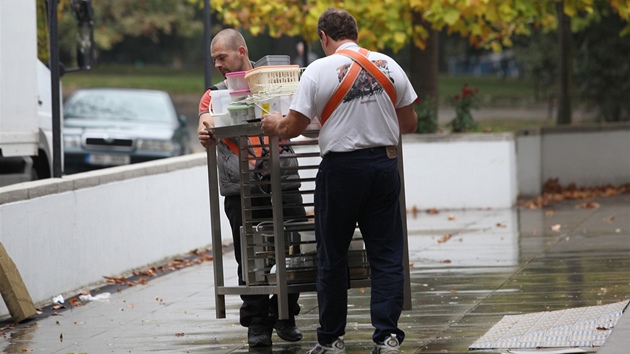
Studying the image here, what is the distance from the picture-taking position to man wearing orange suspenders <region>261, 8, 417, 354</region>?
22.0ft

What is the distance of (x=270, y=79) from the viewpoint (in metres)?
7.09

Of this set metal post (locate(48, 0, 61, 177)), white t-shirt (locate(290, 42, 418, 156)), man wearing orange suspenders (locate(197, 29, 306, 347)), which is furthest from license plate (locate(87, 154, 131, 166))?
white t-shirt (locate(290, 42, 418, 156))

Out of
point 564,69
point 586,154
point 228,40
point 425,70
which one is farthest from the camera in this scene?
point 564,69

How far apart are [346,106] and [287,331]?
174cm

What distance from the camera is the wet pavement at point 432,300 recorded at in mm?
7789

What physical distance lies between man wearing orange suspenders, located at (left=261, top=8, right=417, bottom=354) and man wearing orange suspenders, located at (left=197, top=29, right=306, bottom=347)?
1.86 feet

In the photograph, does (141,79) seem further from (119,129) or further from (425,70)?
(425,70)

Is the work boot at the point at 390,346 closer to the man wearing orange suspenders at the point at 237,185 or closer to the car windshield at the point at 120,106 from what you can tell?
the man wearing orange suspenders at the point at 237,185

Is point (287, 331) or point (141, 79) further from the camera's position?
point (141, 79)

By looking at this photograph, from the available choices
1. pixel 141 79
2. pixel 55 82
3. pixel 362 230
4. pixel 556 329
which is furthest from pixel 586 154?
pixel 141 79

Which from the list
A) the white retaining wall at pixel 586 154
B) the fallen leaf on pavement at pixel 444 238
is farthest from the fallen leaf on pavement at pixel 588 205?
the fallen leaf on pavement at pixel 444 238

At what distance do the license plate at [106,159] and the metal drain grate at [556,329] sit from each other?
39.6 ft

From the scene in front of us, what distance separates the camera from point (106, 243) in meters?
11.0

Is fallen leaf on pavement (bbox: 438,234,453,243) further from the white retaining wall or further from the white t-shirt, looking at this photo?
the white t-shirt
